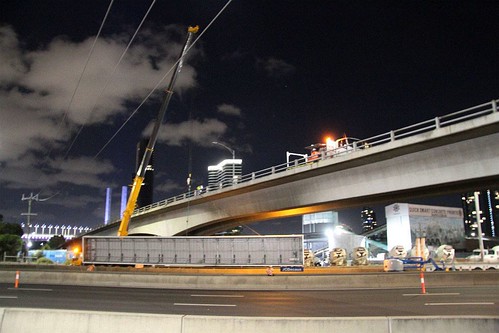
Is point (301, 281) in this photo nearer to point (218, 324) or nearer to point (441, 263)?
point (218, 324)

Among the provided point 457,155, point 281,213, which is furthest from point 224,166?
point 457,155

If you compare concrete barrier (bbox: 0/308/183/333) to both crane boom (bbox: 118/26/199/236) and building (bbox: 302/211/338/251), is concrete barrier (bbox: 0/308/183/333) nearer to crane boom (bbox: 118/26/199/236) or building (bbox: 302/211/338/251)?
crane boom (bbox: 118/26/199/236)

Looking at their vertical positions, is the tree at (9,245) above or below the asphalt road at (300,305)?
above

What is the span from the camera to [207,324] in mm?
7750

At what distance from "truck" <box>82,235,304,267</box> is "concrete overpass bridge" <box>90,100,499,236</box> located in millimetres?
5612

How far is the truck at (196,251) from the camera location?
32.4 m

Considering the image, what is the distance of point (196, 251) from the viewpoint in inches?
1406

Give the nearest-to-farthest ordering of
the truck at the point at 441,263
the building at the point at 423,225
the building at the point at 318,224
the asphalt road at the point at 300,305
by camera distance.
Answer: the asphalt road at the point at 300,305 → the truck at the point at 441,263 → the building at the point at 423,225 → the building at the point at 318,224

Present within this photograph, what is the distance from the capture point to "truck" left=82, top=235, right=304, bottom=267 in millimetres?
32406

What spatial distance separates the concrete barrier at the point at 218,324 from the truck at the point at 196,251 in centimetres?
2440

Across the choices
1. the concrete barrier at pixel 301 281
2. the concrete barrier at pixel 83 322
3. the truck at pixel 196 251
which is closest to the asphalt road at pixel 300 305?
the concrete barrier at pixel 301 281

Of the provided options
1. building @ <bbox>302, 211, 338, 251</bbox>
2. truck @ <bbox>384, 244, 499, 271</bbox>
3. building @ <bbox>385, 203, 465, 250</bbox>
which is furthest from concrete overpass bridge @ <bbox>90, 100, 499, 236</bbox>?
building @ <bbox>302, 211, 338, 251</bbox>

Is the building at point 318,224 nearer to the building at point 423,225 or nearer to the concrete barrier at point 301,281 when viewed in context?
the building at point 423,225

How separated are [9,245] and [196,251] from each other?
5844 cm
